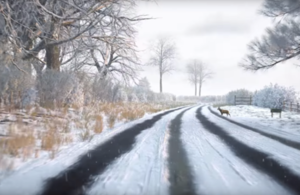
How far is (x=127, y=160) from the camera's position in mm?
4094

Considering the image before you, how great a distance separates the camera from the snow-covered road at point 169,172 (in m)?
2.85

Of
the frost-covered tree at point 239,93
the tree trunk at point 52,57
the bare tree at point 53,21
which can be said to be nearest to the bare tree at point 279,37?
the bare tree at point 53,21

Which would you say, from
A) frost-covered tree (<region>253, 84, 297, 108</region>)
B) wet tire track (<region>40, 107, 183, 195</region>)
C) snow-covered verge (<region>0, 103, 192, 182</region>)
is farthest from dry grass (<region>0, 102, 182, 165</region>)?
frost-covered tree (<region>253, 84, 297, 108</region>)

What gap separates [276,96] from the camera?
2317cm

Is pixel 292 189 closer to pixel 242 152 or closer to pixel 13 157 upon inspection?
pixel 242 152

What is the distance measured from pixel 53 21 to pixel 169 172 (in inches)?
327

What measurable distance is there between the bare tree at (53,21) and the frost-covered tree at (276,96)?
19.0 meters

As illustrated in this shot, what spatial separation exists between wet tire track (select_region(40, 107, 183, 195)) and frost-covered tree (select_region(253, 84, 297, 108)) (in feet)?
74.6

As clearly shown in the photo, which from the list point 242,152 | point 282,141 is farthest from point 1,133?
point 282,141

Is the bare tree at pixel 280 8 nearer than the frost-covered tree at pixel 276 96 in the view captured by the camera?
Yes

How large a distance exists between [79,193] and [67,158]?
1.62 metres

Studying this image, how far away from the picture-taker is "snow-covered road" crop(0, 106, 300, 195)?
9.34 feet

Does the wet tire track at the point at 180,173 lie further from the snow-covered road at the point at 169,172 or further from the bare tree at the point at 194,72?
the bare tree at the point at 194,72

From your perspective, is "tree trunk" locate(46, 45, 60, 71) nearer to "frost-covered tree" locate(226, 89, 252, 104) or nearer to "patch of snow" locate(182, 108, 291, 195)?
"patch of snow" locate(182, 108, 291, 195)
